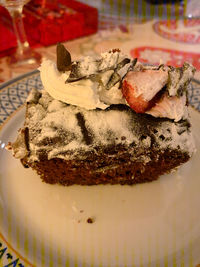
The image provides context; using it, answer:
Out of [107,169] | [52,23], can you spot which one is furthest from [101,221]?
[52,23]

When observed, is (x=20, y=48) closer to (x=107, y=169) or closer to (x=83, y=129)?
(x=83, y=129)

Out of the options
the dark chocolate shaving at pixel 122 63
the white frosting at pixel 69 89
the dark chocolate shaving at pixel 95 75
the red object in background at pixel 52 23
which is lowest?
the white frosting at pixel 69 89

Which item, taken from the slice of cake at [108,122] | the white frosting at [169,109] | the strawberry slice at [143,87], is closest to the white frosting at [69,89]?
the slice of cake at [108,122]

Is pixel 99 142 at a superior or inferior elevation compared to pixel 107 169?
superior

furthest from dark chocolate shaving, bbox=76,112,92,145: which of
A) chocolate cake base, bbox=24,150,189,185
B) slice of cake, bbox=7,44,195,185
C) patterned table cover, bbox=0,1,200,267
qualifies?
patterned table cover, bbox=0,1,200,267

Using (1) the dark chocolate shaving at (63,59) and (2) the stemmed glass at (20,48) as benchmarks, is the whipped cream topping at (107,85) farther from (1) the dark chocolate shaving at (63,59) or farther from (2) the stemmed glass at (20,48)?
(2) the stemmed glass at (20,48)

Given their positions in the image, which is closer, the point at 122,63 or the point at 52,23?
the point at 122,63

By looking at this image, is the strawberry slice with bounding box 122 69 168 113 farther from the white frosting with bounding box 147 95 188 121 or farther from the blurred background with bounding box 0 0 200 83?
the blurred background with bounding box 0 0 200 83
